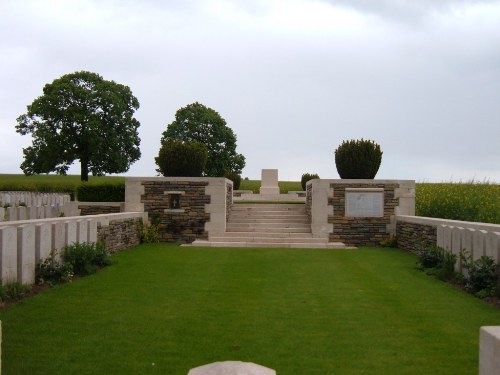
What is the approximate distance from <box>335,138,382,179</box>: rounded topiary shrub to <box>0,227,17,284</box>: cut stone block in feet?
36.4

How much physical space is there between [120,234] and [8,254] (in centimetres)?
615

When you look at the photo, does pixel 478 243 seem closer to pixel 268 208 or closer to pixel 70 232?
pixel 70 232

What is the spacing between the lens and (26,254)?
7949 mm

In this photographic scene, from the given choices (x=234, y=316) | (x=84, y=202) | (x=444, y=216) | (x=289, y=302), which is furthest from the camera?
(x=84, y=202)

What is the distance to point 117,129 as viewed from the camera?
3803cm

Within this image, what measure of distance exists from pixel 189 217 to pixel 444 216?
7007 mm

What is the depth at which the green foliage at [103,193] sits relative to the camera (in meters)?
17.3

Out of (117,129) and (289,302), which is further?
(117,129)

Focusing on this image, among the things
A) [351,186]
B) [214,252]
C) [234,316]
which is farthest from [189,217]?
[234,316]

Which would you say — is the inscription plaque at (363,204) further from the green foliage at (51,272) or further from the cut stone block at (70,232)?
the green foliage at (51,272)

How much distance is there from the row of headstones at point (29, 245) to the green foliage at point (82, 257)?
5.6 inches

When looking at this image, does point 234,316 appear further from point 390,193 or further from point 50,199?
point 50,199

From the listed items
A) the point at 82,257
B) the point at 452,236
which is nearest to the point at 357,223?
the point at 452,236

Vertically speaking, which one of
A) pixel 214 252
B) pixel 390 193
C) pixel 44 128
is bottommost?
pixel 214 252
